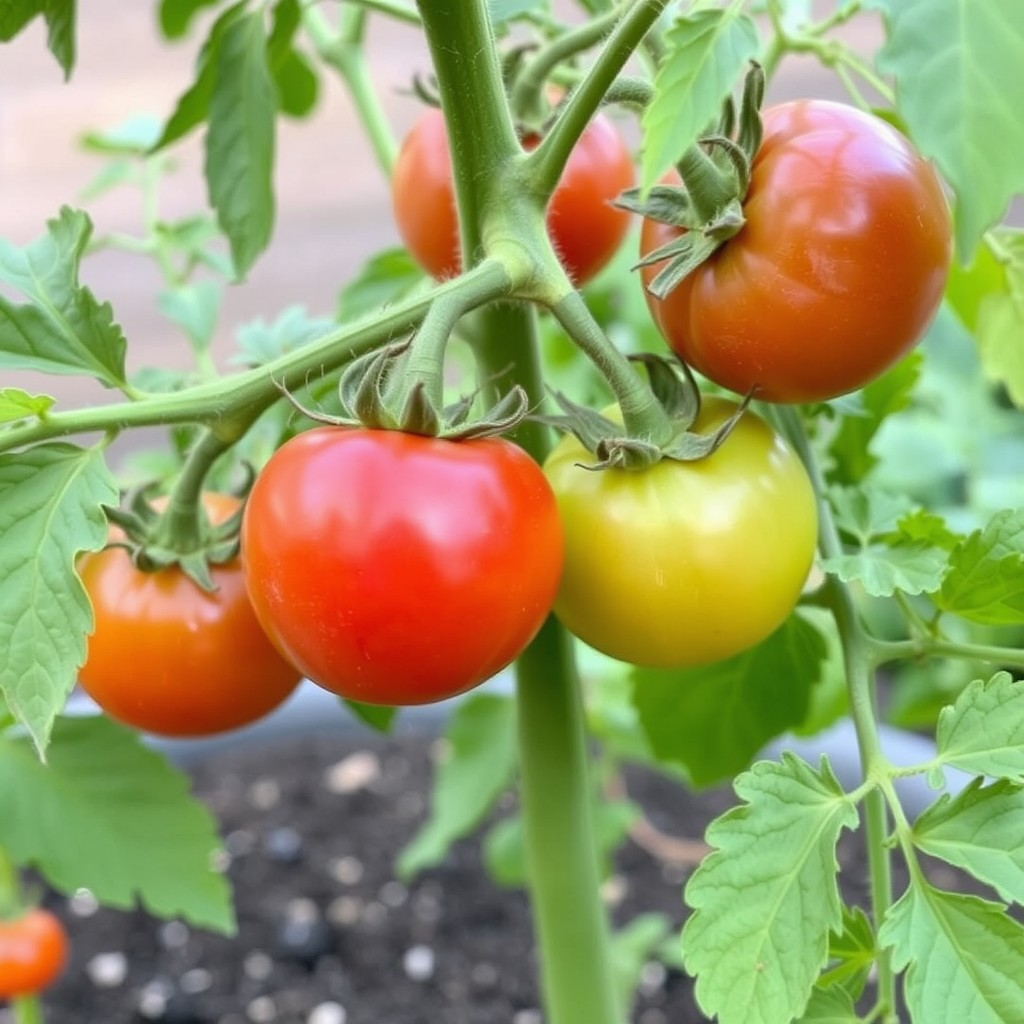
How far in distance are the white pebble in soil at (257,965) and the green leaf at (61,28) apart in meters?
0.82

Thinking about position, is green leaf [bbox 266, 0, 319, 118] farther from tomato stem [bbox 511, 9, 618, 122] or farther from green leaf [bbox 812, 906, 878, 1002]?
green leaf [bbox 812, 906, 878, 1002]

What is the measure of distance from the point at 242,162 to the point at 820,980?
0.40 metres

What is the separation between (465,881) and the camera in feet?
3.89

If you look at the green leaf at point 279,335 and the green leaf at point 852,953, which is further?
the green leaf at point 279,335

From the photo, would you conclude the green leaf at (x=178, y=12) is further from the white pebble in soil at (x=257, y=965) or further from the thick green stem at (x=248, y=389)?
the white pebble in soil at (x=257, y=965)

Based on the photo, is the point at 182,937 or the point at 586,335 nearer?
the point at 586,335

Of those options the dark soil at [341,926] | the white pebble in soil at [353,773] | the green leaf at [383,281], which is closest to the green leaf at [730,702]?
the green leaf at [383,281]

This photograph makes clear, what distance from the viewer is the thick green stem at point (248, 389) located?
0.36 m

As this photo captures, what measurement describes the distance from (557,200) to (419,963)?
77 cm

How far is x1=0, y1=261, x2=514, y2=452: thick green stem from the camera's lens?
1.18 ft

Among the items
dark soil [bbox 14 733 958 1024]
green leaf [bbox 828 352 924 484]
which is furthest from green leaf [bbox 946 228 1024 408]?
dark soil [bbox 14 733 958 1024]

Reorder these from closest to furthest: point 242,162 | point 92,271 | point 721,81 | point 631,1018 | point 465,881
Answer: point 721,81 → point 242,162 → point 631,1018 → point 465,881 → point 92,271

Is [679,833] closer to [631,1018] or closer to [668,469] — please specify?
[631,1018]

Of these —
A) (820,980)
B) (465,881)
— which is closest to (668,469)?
(820,980)
